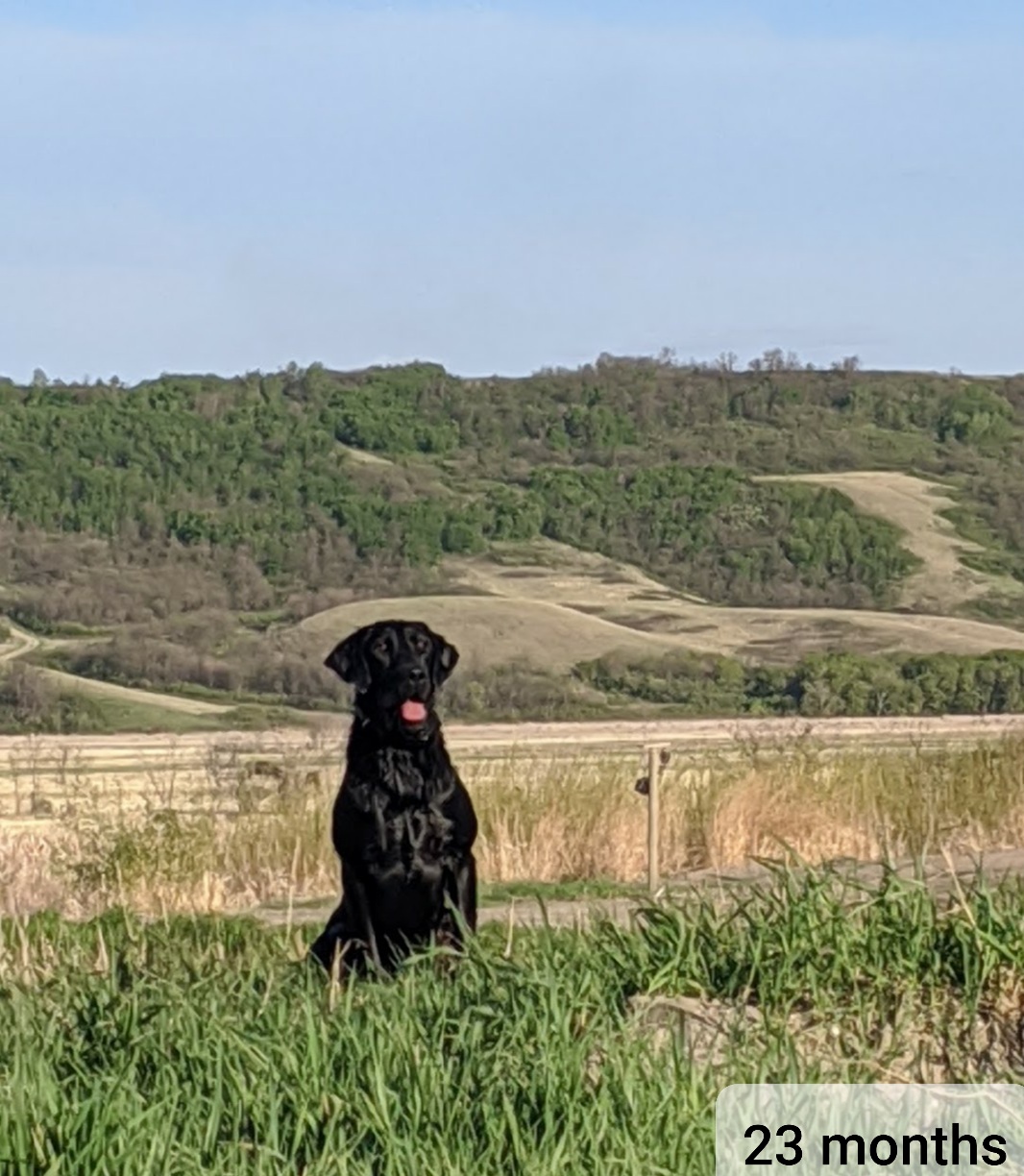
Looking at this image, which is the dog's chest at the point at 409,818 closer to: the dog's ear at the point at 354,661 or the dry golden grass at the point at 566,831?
the dog's ear at the point at 354,661

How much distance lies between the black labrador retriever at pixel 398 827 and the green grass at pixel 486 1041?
2.74 feet

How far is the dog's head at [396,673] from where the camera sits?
33.6ft

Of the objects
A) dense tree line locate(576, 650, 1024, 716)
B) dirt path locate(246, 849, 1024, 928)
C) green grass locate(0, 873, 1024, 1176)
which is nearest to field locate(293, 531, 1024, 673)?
dense tree line locate(576, 650, 1024, 716)

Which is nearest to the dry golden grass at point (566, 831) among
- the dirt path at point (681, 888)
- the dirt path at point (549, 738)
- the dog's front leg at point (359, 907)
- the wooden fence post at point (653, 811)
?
the dirt path at point (681, 888)

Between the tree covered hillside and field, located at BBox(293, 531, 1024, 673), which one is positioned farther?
the tree covered hillside

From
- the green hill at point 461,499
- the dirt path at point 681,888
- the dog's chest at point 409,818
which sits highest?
the green hill at point 461,499

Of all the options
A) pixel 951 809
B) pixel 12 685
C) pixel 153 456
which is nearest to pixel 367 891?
pixel 951 809

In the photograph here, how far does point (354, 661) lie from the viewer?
10.5 m

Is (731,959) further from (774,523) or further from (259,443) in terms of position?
(259,443)

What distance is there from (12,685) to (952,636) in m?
21.5

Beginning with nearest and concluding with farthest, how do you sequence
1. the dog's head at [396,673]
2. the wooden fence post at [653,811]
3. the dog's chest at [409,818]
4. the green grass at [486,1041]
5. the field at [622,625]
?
the green grass at [486,1041] → the dog's chest at [409,818] → the dog's head at [396,673] → the wooden fence post at [653,811] → the field at [622,625]

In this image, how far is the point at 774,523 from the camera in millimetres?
74188

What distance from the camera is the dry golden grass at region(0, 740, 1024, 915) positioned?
51.6ft

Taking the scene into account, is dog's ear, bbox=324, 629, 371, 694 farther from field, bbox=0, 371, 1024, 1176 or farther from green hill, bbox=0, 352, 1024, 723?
green hill, bbox=0, 352, 1024, 723
